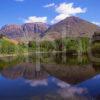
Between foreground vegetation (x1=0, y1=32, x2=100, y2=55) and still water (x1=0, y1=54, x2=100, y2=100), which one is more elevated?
foreground vegetation (x1=0, y1=32, x2=100, y2=55)

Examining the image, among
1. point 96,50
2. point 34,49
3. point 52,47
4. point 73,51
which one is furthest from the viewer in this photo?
point 34,49

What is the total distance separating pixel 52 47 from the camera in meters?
115

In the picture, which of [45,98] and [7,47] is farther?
[7,47]

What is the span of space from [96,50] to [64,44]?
95.3ft

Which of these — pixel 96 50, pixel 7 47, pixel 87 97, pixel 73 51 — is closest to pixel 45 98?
pixel 87 97

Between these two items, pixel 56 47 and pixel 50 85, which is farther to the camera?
pixel 56 47

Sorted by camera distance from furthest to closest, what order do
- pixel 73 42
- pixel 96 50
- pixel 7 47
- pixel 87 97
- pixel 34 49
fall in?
pixel 34 49 → pixel 73 42 → pixel 7 47 → pixel 96 50 → pixel 87 97

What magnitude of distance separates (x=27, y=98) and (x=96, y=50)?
6270 cm

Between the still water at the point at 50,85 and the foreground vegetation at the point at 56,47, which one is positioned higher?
the foreground vegetation at the point at 56,47

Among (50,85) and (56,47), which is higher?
(56,47)

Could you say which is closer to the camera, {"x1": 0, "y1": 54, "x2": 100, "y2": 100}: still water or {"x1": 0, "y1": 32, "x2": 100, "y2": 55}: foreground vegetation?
{"x1": 0, "y1": 54, "x2": 100, "y2": 100}: still water

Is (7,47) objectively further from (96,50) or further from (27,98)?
(27,98)

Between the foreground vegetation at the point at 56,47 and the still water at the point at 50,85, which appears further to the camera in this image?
the foreground vegetation at the point at 56,47

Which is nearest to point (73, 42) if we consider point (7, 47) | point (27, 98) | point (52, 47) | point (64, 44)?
point (64, 44)
